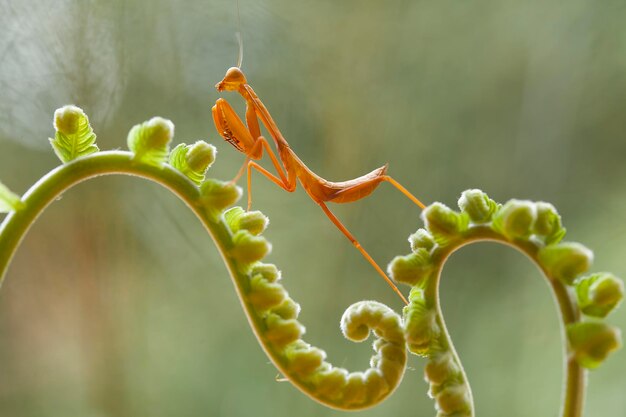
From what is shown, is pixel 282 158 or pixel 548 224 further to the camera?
pixel 282 158

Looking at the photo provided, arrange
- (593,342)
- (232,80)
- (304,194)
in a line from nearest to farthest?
1. (593,342)
2. (232,80)
3. (304,194)

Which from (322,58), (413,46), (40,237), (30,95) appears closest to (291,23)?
(322,58)

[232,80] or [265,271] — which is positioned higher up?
[232,80]

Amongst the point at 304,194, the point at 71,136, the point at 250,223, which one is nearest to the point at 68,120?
the point at 71,136

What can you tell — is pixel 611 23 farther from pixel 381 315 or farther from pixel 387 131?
pixel 381 315

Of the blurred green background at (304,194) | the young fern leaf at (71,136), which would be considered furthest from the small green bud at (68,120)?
the blurred green background at (304,194)

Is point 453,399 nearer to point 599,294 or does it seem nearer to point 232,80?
point 599,294

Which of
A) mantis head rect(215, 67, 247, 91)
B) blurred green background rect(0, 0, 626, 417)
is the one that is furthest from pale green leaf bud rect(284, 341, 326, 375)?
blurred green background rect(0, 0, 626, 417)
